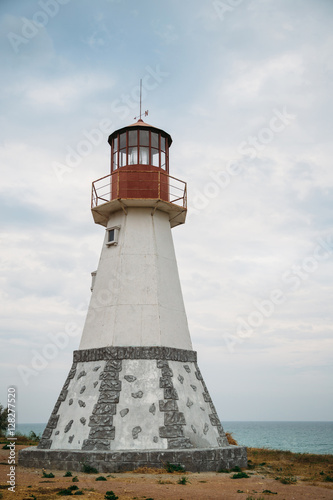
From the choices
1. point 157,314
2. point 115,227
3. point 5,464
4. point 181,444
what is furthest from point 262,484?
point 115,227

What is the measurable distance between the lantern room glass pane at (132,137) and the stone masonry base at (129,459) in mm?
11396

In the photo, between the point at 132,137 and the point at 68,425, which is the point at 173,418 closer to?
the point at 68,425

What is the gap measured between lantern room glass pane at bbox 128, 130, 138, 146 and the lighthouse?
40 millimetres

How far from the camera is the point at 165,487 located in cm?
1128

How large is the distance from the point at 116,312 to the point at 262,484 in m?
7.26

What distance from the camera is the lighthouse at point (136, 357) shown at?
1433 centimetres

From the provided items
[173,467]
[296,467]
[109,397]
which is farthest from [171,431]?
[296,467]

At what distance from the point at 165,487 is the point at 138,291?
7199 millimetres

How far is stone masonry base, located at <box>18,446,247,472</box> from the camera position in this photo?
44.3 feet

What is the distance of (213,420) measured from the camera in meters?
16.6

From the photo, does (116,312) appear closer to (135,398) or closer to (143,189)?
(135,398)

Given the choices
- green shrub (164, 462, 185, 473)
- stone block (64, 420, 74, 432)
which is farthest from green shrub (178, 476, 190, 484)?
stone block (64, 420, 74, 432)

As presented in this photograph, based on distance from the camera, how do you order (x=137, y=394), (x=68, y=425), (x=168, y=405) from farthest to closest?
(x=68, y=425)
(x=137, y=394)
(x=168, y=405)

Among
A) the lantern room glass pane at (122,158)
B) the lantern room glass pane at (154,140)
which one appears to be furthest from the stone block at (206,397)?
the lantern room glass pane at (154,140)
